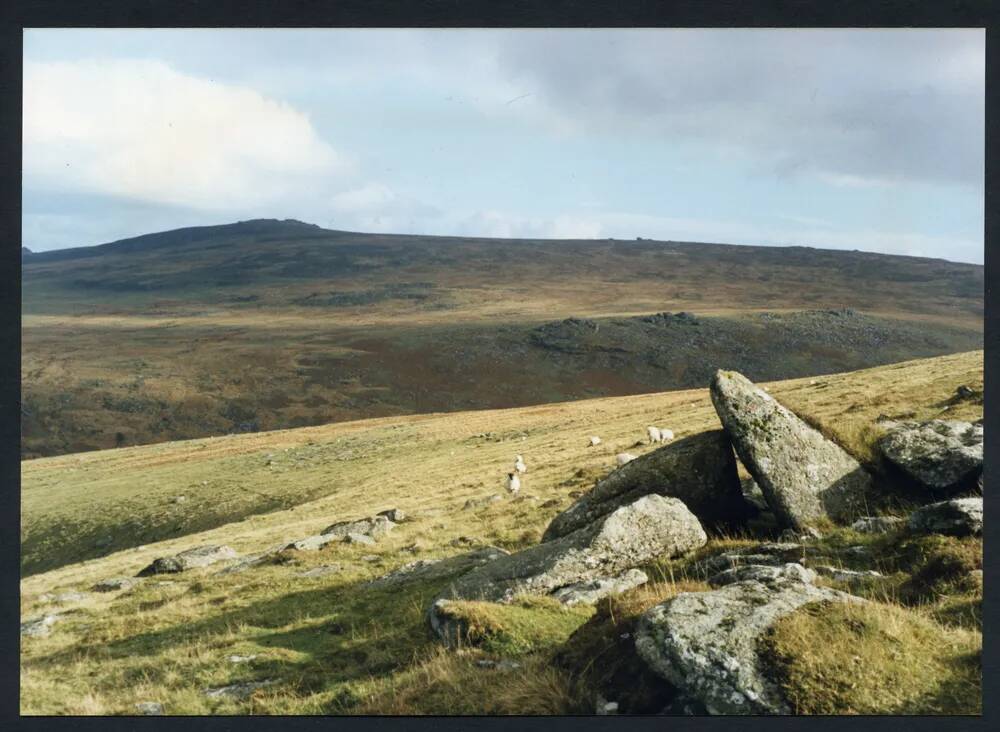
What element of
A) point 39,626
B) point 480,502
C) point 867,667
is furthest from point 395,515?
point 867,667

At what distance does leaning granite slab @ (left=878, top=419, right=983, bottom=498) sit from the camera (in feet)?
38.3

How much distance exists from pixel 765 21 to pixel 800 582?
595 cm

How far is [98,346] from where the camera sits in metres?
112

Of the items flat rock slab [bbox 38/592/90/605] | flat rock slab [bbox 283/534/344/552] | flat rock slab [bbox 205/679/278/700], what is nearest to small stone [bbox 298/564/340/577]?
flat rock slab [bbox 283/534/344/552]

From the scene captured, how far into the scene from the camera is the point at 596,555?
37.7ft

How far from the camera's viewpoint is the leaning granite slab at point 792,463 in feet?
40.2

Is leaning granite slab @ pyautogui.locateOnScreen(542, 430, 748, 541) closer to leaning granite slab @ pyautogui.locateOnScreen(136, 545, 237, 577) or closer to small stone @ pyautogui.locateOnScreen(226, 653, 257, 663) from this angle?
small stone @ pyautogui.locateOnScreen(226, 653, 257, 663)

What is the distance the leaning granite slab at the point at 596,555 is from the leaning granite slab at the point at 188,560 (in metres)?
11.7

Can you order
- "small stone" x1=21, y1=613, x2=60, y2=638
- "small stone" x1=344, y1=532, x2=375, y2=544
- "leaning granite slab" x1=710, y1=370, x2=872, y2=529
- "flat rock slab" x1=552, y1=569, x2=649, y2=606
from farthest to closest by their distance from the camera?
"small stone" x1=344, y1=532, x2=375, y2=544 → "small stone" x1=21, y1=613, x2=60, y2=638 → "leaning granite slab" x1=710, y1=370, x2=872, y2=529 → "flat rock slab" x1=552, y1=569, x2=649, y2=606

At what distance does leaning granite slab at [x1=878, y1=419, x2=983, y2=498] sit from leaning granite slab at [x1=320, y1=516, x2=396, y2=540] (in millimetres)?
12496

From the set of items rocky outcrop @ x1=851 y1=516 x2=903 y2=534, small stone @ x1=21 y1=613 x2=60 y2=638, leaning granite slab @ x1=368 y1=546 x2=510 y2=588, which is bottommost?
small stone @ x1=21 y1=613 x2=60 y2=638

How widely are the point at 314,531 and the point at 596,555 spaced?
47.3 ft

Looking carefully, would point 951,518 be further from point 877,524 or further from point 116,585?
point 116,585

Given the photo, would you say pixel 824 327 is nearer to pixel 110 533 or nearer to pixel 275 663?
pixel 110 533
